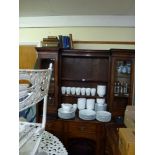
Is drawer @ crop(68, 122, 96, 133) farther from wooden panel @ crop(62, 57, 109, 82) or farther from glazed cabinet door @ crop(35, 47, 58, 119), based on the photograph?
wooden panel @ crop(62, 57, 109, 82)

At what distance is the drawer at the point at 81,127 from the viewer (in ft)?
7.93

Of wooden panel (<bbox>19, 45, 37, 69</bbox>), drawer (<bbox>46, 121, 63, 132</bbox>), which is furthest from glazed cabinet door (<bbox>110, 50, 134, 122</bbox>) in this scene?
wooden panel (<bbox>19, 45, 37, 69</bbox>)

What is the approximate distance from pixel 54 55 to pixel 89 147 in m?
1.35

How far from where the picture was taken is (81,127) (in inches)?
96.0

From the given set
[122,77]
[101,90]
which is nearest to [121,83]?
[122,77]

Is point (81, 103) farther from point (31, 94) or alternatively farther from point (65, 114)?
point (31, 94)

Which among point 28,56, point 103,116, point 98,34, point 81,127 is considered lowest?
point 81,127

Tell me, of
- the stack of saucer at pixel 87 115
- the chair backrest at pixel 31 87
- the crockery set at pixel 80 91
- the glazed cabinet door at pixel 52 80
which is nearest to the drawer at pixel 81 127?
the stack of saucer at pixel 87 115

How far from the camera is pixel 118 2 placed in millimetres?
2186

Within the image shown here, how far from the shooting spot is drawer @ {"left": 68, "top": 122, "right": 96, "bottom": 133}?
2418 millimetres

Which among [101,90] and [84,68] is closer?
[101,90]
